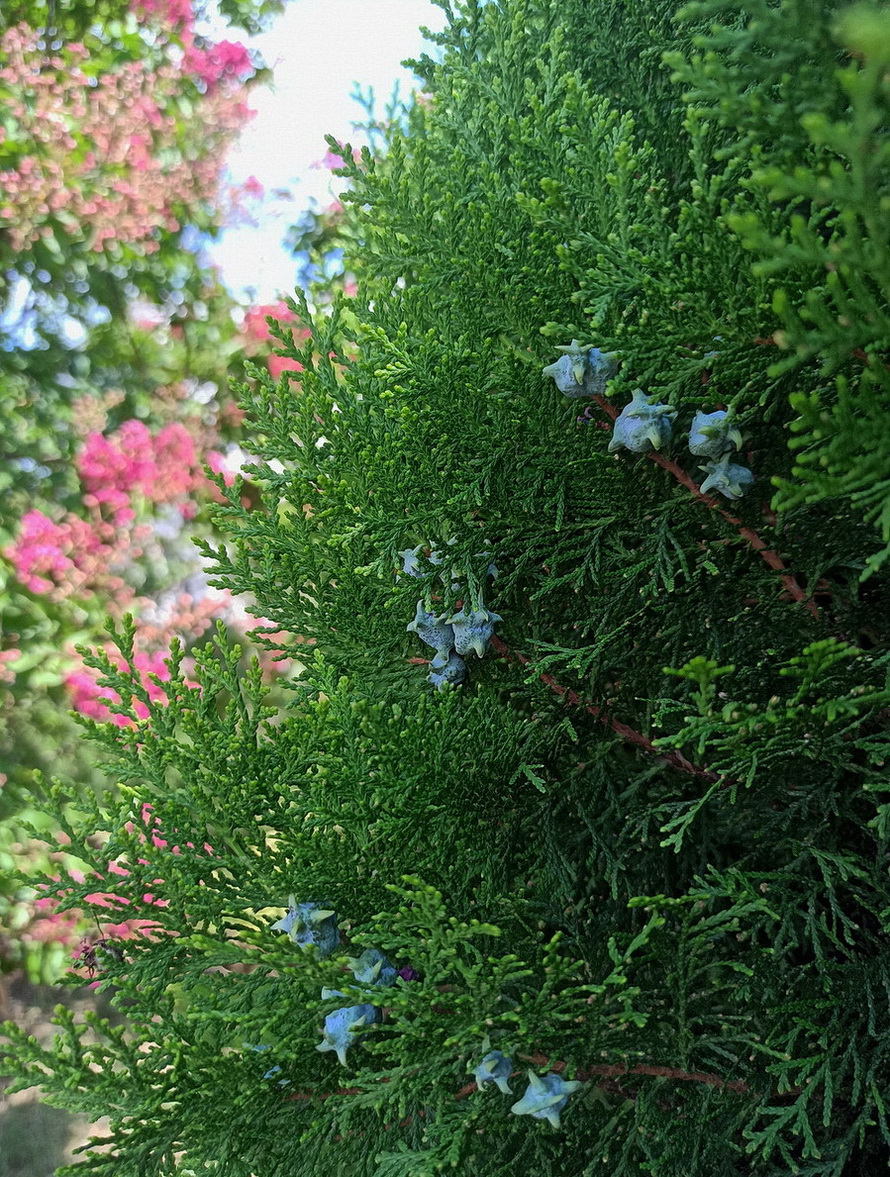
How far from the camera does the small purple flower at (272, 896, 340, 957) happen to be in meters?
1.24

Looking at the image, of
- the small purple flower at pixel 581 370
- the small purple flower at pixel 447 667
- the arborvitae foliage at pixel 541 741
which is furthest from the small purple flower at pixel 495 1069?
the small purple flower at pixel 581 370

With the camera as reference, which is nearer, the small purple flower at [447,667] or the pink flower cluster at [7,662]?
the small purple flower at [447,667]

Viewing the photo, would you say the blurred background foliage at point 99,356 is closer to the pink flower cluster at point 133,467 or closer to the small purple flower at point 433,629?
the pink flower cluster at point 133,467

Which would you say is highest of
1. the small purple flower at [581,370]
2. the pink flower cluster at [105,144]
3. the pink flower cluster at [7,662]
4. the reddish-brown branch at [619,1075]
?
the pink flower cluster at [105,144]

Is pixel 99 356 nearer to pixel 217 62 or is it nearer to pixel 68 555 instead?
pixel 68 555

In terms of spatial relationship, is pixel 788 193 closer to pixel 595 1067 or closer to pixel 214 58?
pixel 595 1067

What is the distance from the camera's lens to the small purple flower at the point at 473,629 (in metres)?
1.37

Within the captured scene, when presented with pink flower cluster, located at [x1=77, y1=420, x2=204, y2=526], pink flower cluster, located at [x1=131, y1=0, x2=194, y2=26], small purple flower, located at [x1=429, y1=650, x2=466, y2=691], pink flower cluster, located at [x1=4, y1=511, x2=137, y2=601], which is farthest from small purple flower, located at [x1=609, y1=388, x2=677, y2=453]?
pink flower cluster, located at [x1=131, y1=0, x2=194, y2=26]

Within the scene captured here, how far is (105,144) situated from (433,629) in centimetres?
438

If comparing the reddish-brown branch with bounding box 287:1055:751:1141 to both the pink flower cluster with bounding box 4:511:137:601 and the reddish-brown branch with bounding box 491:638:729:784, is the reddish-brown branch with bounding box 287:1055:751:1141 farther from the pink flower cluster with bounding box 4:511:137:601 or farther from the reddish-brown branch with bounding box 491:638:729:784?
the pink flower cluster with bounding box 4:511:137:601

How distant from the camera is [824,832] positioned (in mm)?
1420

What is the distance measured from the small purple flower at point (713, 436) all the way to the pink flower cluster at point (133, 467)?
4.03 metres

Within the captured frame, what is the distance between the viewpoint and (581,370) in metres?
1.16

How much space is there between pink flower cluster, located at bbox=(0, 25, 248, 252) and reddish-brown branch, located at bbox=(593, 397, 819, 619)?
4.36 meters
